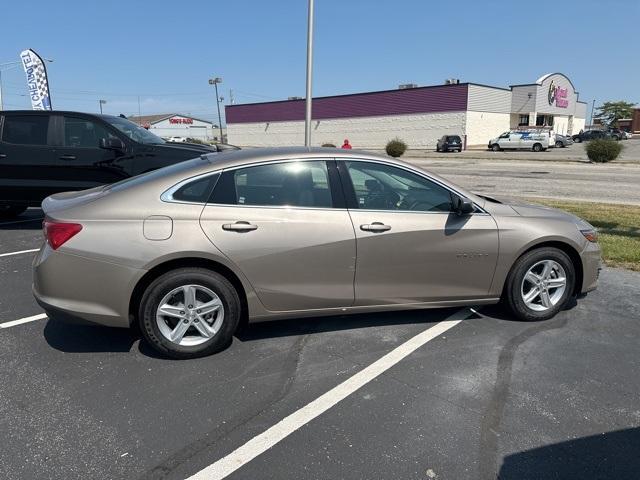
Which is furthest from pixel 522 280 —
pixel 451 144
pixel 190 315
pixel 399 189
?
pixel 451 144

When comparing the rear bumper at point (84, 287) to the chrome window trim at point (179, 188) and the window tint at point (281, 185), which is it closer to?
the chrome window trim at point (179, 188)

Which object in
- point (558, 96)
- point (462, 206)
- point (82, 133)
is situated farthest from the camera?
point (558, 96)

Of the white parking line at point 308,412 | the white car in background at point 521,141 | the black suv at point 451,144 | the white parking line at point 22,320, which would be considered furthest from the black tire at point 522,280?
the white car in background at point 521,141

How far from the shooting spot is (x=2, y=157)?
7719 millimetres

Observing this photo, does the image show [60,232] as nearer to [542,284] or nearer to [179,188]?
[179,188]

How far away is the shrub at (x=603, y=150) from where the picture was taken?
27.5 metres

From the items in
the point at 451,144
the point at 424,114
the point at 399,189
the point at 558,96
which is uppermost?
the point at 558,96

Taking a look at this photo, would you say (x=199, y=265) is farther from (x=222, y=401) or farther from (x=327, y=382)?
(x=327, y=382)

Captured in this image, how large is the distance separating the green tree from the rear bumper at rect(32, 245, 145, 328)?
110702 millimetres

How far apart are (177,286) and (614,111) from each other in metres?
120

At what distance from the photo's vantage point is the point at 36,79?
912 inches

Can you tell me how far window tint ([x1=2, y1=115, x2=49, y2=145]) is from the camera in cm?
785

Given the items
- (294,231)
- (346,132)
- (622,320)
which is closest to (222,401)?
(294,231)

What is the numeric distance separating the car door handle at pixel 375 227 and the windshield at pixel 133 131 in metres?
5.42
